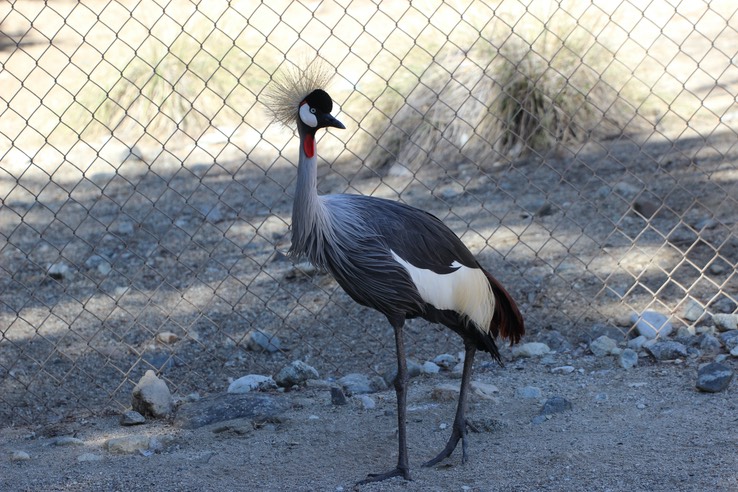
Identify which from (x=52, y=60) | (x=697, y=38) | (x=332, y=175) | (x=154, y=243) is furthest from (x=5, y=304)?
(x=697, y=38)

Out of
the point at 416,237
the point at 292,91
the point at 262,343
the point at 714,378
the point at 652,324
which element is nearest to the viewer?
the point at 292,91

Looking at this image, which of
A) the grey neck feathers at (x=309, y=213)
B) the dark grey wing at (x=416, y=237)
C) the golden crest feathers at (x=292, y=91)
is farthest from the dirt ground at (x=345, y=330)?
the golden crest feathers at (x=292, y=91)

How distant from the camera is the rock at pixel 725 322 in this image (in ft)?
16.5

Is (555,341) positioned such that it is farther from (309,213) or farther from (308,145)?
(308,145)

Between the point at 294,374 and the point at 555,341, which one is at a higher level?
the point at 555,341

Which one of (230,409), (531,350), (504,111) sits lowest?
(230,409)

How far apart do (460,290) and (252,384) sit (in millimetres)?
1535

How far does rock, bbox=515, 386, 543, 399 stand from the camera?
4.47m

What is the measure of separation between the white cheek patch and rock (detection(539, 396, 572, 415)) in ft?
5.95

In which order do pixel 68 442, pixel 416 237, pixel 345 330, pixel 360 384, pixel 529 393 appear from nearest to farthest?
pixel 416 237 → pixel 68 442 → pixel 529 393 → pixel 360 384 → pixel 345 330

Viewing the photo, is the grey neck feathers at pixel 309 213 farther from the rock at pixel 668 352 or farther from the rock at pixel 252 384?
the rock at pixel 668 352

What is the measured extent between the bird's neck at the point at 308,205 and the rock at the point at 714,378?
2.08 metres

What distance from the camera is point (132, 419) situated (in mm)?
4375

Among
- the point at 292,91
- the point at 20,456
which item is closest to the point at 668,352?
the point at 292,91
